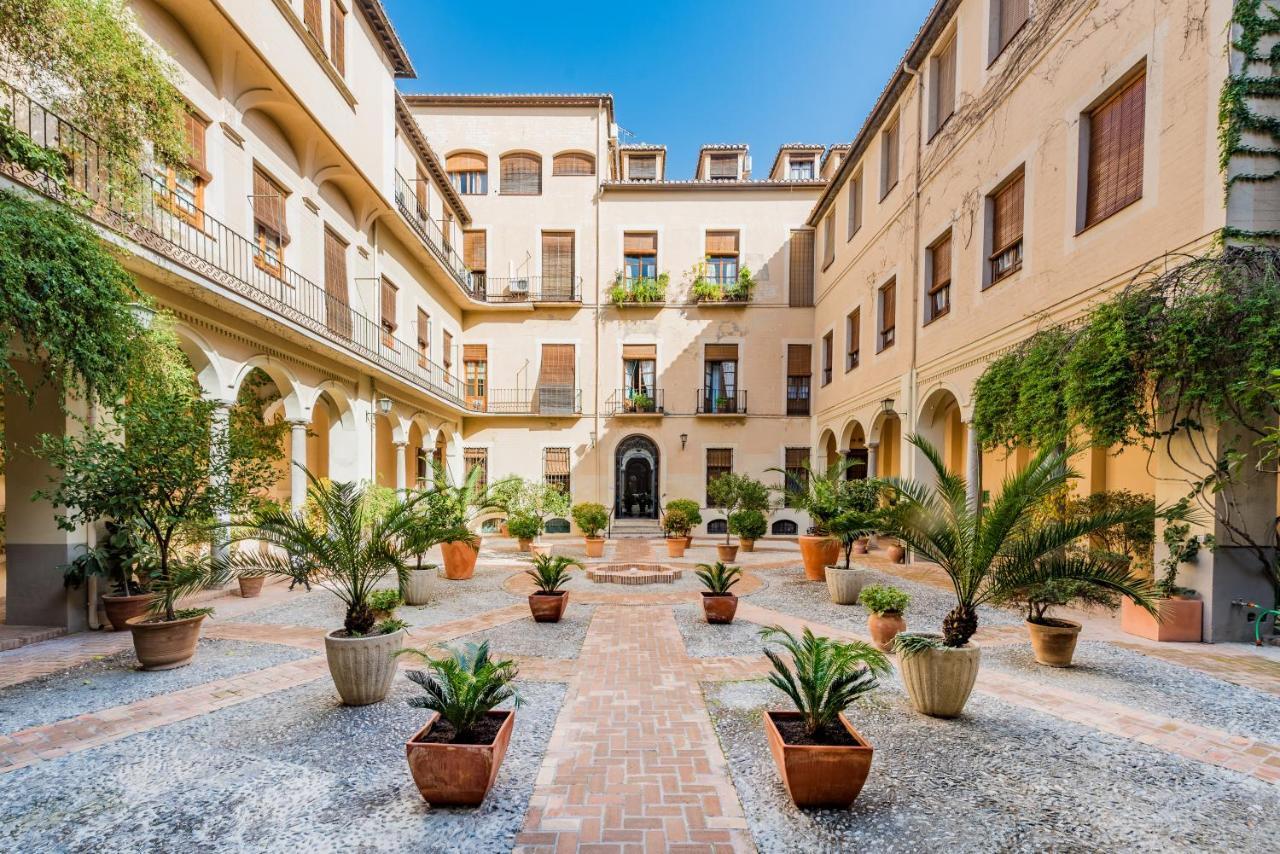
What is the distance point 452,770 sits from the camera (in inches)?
123

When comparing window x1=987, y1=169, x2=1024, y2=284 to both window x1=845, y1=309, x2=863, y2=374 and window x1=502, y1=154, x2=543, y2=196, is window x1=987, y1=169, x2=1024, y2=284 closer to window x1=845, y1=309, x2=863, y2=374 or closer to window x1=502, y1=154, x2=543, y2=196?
window x1=845, y1=309, x2=863, y2=374

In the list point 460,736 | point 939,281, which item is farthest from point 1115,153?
point 460,736

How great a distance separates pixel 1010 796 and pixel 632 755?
2.47 metres

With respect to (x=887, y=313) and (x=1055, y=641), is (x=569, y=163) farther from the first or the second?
(x=1055, y=641)

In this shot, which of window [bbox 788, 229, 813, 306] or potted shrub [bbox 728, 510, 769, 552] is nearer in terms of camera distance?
potted shrub [bbox 728, 510, 769, 552]

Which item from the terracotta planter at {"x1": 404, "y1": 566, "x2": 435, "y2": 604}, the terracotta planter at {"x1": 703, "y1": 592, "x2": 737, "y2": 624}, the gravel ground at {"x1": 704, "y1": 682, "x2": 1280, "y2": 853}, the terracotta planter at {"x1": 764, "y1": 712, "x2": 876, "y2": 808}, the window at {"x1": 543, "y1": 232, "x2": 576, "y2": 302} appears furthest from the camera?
the window at {"x1": 543, "y1": 232, "x2": 576, "y2": 302}

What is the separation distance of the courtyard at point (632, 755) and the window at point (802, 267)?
14.1m

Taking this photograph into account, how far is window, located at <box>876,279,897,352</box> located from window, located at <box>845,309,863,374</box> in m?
1.57

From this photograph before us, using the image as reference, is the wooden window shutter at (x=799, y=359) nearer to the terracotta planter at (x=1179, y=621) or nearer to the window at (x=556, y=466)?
the window at (x=556, y=466)

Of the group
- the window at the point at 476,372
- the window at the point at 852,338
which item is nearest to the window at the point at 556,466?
the window at the point at 476,372

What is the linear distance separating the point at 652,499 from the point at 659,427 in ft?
8.87

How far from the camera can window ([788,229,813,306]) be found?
18.4 m

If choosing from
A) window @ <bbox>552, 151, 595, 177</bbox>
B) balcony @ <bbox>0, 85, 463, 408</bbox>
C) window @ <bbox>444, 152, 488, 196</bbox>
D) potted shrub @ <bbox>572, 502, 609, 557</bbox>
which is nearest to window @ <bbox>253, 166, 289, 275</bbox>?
balcony @ <bbox>0, 85, 463, 408</bbox>

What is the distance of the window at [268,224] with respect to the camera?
896cm
